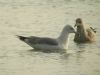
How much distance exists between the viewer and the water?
14.6m

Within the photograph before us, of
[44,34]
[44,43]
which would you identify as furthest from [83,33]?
[44,43]

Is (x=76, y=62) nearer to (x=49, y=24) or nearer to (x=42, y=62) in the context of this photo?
(x=42, y=62)

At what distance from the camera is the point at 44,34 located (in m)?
19.0

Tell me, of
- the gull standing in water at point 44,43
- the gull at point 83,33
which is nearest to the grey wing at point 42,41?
the gull standing in water at point 44,43

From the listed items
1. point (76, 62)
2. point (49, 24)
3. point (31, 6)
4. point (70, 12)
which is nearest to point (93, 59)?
point (76, 62)

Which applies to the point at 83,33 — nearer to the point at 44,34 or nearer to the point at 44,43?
the point at 44,34

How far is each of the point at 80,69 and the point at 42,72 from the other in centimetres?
94

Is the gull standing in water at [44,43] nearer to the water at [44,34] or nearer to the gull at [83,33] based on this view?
the water at [44,34]

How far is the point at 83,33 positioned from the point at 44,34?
134cm

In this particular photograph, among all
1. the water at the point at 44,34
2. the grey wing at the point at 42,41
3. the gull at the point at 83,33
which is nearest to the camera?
the water at the point at 44,34

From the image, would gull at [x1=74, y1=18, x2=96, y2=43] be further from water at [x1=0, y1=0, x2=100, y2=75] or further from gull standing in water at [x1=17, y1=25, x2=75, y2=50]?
gull standing in water at [x1=17, y1=25, x2=75, y2=50]

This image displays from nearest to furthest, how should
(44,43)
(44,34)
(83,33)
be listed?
(44,43) → (44,34) → (83,33)

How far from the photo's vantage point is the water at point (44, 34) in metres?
14.6

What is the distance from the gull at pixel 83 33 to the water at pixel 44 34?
0.89 ft
